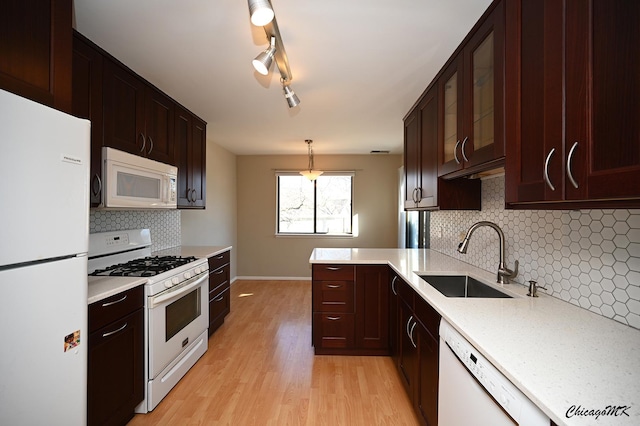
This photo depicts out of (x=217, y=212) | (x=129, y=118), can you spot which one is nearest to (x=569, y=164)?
(x=129, y=118)

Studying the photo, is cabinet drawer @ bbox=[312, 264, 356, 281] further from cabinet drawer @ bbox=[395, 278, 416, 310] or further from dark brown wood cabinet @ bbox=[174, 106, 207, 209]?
dark brown wood cabinet @ bbox=[174, 106, 207, 209]

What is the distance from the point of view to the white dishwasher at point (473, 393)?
0.78m

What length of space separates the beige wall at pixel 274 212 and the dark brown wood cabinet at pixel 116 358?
3.81 metres

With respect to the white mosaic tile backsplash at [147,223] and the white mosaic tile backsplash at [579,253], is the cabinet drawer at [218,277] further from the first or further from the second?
the white mosaic tile backsplash at [579,253]

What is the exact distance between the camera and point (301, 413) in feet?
6.36

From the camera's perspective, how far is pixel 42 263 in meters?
1.11

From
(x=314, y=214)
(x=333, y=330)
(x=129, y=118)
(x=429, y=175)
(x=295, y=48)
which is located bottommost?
(x=333, y=330)

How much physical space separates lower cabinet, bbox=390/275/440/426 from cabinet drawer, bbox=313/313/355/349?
18.3 inches

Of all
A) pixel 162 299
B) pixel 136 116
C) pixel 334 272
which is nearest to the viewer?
pixel 162 299

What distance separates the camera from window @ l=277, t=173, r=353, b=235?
572cm

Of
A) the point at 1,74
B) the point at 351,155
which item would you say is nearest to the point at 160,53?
the point at 1,74

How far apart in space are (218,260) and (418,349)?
2263mm

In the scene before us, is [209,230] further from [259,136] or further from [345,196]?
[345,196]

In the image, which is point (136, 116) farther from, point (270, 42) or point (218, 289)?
point (218, 289)
